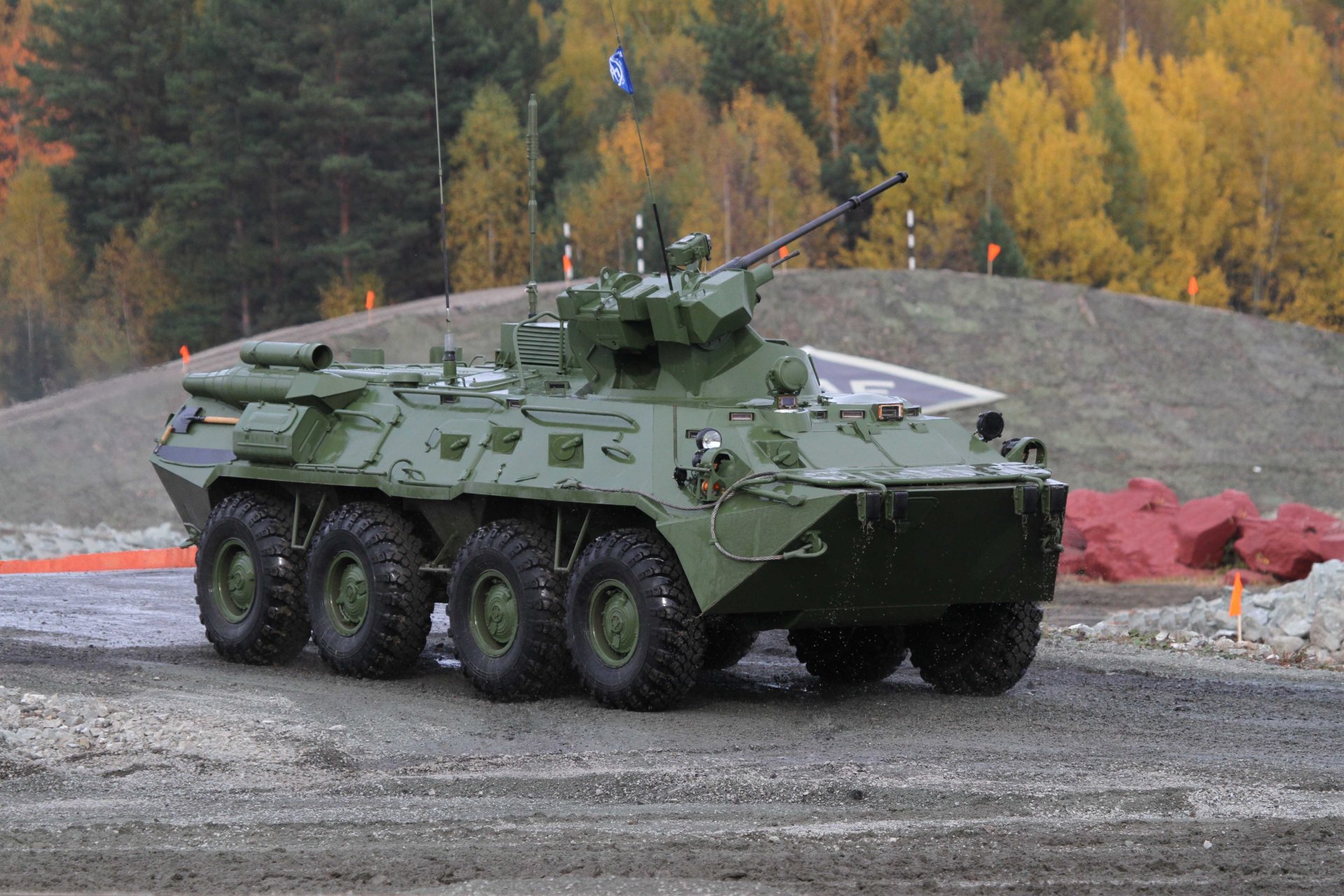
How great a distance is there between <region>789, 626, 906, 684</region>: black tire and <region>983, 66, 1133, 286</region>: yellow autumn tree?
1304 inches

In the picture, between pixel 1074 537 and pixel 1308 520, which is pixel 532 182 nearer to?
pixel 1074 537

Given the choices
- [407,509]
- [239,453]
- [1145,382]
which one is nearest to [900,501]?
[407,509]

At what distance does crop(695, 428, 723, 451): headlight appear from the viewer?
11.4m

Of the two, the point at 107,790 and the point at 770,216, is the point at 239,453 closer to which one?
the point at 107,790

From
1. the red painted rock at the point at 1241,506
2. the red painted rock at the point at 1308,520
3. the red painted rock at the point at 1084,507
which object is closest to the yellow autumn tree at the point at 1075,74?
the red painted rock at the point at 1084,507

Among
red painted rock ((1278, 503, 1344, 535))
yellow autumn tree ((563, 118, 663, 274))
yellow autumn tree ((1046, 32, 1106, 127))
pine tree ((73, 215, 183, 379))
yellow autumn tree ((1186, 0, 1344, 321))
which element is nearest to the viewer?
red painted rock ((1278, 503, 1344, 535))

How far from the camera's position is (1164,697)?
12398 millimetres

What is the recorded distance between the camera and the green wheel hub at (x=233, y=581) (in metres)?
14.3

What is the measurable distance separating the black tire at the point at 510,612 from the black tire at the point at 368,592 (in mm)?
595

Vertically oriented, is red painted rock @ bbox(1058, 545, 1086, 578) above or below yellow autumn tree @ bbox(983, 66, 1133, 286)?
below

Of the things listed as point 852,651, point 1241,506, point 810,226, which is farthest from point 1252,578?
point 810,226

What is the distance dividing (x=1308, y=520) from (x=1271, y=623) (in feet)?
17.3

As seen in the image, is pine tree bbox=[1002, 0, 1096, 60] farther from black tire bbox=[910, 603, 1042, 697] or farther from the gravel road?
black tire bbox=[910, 603, 1042, 697]

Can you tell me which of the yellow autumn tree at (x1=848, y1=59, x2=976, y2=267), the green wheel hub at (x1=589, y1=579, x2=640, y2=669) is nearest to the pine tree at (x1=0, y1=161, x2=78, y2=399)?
the yellow autumn tree at (x1=848, y1=59, x2=976, y2=267)
